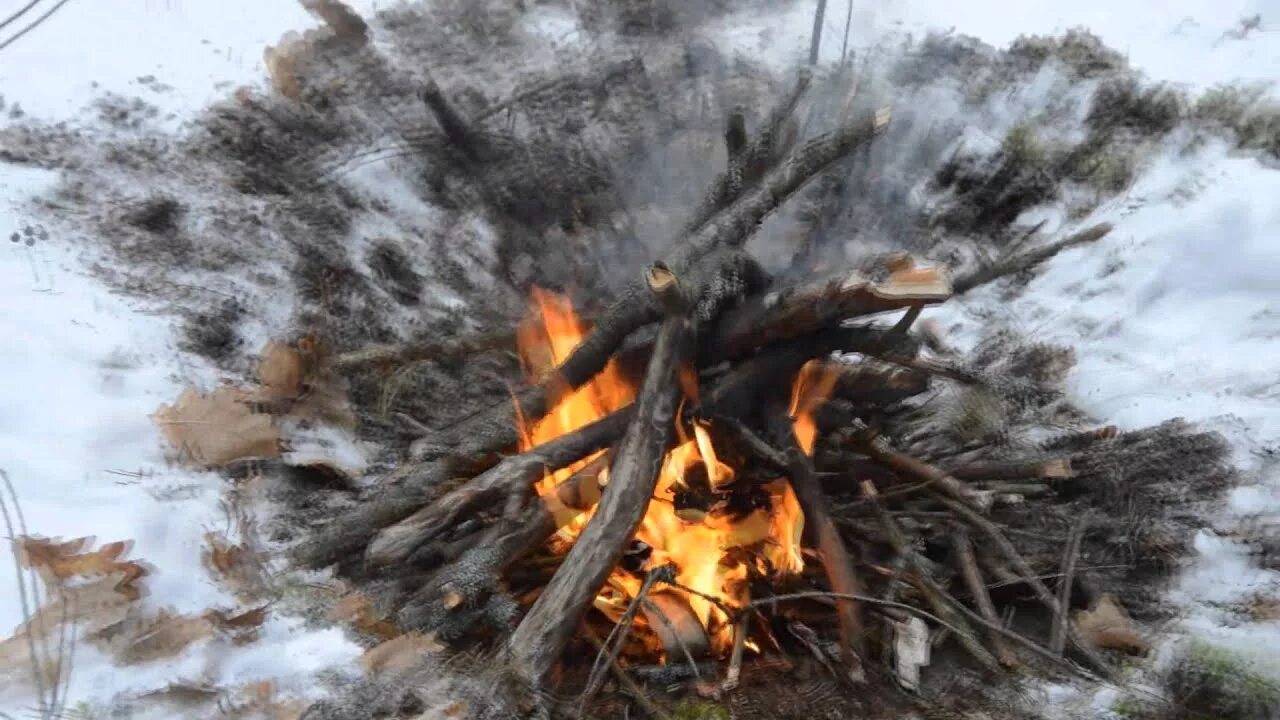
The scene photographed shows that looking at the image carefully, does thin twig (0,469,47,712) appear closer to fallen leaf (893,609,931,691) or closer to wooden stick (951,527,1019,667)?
fallen leaf (893,609,931,691)

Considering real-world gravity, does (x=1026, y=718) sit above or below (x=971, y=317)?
below

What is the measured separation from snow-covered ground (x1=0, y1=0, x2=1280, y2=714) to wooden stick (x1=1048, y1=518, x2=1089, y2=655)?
343 millimetres

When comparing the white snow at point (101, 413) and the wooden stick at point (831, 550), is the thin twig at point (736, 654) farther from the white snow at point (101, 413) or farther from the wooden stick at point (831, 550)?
the white snow at point (101, 413)

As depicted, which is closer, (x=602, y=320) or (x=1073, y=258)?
(x=602, y=320)

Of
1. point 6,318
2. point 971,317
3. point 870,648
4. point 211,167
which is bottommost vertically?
point 870,648

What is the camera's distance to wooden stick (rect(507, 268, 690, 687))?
217 centimetres

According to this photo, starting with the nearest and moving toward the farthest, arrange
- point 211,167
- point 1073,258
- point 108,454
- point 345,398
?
point 108,454 → point 345,398 → point 211,167 → point 1073,258

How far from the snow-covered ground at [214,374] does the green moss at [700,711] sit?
84cm

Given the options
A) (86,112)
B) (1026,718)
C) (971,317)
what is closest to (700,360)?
(1026,718)

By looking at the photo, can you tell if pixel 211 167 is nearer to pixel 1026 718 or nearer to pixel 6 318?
pixel 6 318

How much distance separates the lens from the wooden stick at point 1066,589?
2.35 m

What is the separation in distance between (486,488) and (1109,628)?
175 centimetres

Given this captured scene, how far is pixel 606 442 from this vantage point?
2711mm

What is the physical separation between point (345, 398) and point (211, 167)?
1.34 m
